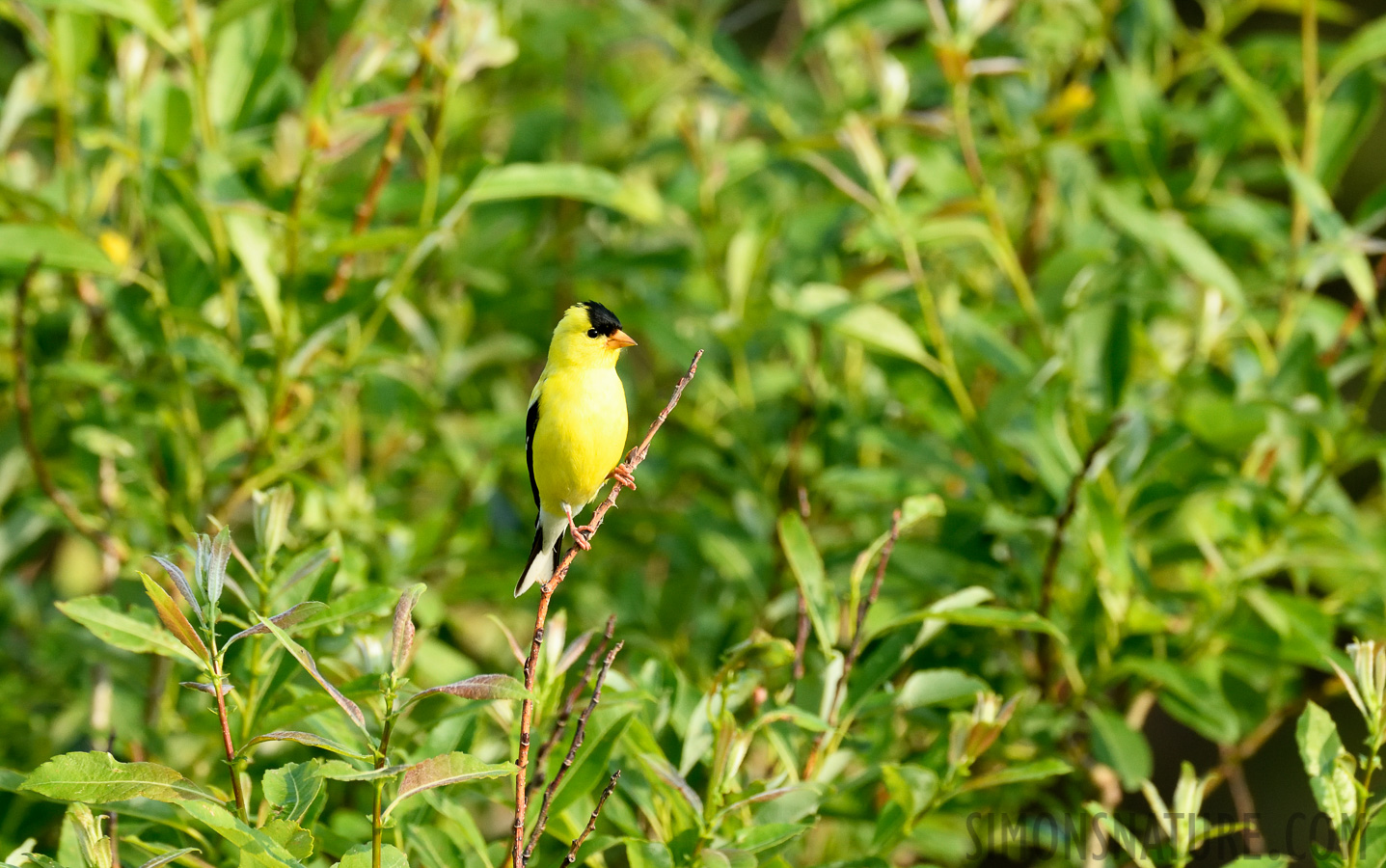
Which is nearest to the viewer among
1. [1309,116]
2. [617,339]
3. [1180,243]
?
[617,339]

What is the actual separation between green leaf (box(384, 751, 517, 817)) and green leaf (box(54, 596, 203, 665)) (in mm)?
390

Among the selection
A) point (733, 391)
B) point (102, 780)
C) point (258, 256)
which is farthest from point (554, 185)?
point (102, 780)

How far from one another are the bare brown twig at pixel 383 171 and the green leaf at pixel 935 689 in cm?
121

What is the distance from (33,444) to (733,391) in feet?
4.76

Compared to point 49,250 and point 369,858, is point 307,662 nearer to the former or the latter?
point 369,858

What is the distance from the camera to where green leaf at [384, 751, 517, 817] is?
1.25m

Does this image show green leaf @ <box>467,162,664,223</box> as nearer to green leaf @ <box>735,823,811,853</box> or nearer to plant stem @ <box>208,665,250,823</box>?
plant stem @ <box>208,665,250,823</box>

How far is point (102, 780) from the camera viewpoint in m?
1.28

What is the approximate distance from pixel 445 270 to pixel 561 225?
0.47 metres

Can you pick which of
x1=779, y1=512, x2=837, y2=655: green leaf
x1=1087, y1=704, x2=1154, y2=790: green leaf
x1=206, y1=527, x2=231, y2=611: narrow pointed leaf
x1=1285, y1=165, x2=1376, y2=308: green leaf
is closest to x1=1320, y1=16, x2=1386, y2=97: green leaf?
x1=1285, y1=165, x2=1376, y2=308: green leaf

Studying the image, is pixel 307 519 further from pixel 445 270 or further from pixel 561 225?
pixel 561 225

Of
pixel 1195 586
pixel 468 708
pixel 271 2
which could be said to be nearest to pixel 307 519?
pixel 468 708

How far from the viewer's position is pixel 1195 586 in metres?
2.23

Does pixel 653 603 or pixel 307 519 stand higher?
pixel 307 519
